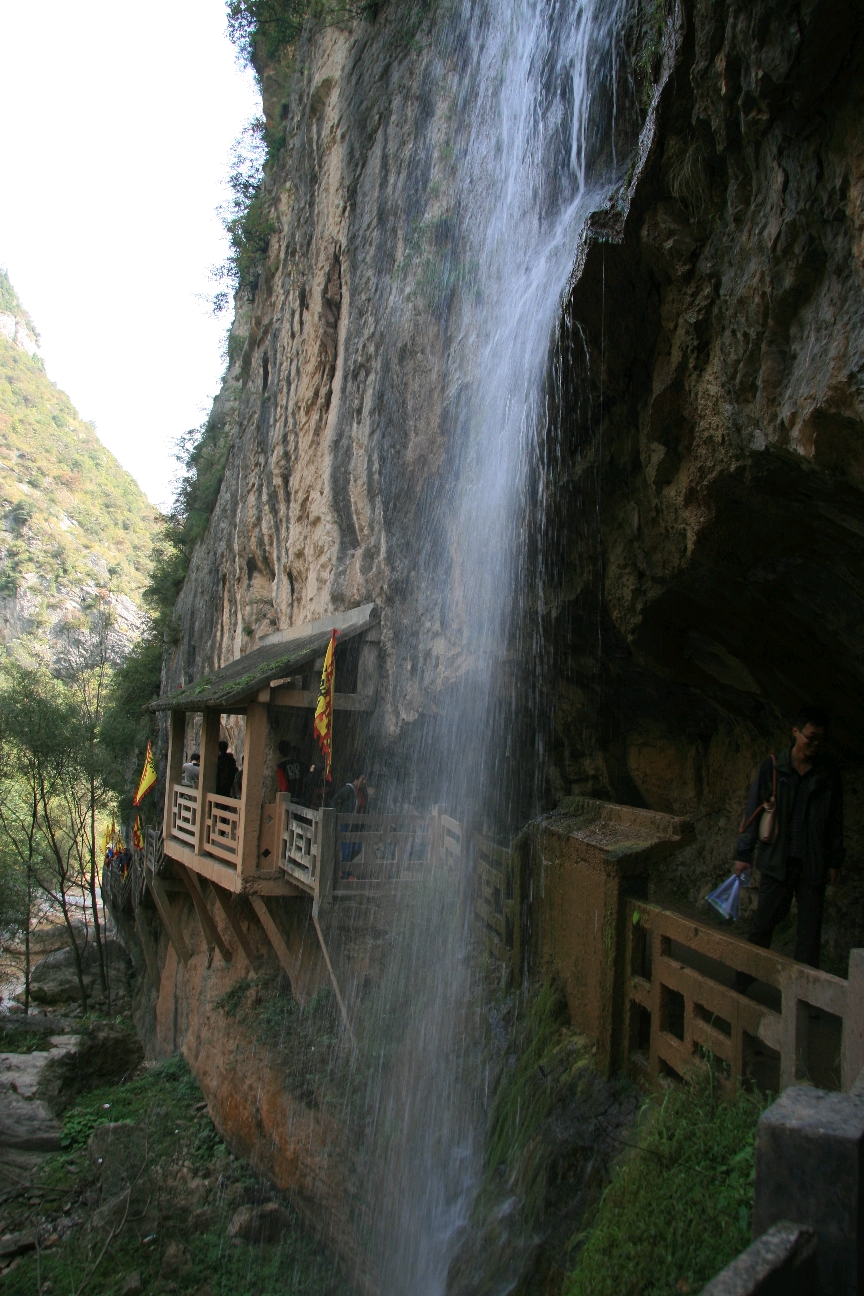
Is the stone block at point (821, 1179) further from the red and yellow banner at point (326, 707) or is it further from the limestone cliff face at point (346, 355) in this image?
the limestone cliff face at point (346, 355)

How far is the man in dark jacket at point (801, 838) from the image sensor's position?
4.27m

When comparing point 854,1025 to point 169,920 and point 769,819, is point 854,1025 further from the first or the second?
point 169,920

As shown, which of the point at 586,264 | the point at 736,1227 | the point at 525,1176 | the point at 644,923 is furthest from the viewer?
the point at 586,264

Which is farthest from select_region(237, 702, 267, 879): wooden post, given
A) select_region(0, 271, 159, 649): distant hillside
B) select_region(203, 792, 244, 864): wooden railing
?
select_region(0, 271, 159, 649): distant hillside

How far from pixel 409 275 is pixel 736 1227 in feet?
32.9

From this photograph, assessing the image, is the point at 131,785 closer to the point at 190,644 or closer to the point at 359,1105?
the point at 190,644

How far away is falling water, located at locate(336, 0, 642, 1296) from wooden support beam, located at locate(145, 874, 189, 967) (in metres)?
8.01

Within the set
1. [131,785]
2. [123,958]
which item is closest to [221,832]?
[131,785]

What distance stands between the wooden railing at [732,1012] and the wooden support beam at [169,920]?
1280 centimetres

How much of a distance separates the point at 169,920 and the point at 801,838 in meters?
14.4

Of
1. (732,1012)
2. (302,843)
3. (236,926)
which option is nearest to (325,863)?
(302,843)

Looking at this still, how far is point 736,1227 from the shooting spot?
114 inches

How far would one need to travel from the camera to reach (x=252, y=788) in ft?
32.8

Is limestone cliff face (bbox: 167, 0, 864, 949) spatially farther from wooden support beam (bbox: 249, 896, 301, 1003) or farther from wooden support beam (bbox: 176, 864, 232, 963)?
wooden support beam (bbox: 176, 864, 232, 963)
